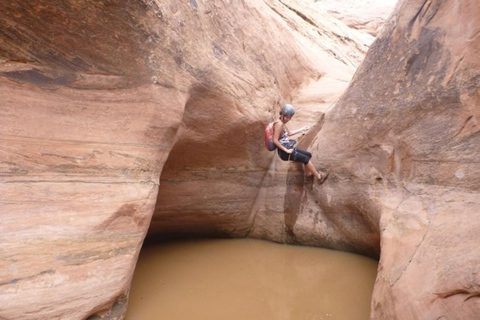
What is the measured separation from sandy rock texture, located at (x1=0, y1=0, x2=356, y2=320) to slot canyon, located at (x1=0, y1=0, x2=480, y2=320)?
12mm

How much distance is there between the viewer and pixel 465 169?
291 cm

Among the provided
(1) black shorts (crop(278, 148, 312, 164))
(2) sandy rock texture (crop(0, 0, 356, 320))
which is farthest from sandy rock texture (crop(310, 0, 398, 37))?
(2) sandy rock texture (crop(0, 0, 356, 320))

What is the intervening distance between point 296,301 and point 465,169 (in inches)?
79.5

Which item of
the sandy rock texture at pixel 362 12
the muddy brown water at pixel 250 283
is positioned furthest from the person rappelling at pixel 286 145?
the sandy rock texture at pixel 362 12

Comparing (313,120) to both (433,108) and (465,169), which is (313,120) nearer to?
(433,108)

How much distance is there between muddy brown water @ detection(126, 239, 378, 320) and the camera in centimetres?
331

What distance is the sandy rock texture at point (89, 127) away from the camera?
2.72 metres

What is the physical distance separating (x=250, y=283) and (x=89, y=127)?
7.98 feet

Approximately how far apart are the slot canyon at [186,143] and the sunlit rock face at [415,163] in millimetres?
14

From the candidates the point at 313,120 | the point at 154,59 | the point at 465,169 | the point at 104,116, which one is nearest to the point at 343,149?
the point at 313,120

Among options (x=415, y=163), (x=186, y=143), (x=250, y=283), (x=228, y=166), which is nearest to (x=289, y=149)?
(x=228, y=166)

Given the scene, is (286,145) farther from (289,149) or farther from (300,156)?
(300,156)

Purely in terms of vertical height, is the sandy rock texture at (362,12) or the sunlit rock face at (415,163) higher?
the sandy rock texture at (362,12)

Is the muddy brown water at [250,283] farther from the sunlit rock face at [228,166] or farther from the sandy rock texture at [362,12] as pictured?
the sandy rock texture at [362,12]
